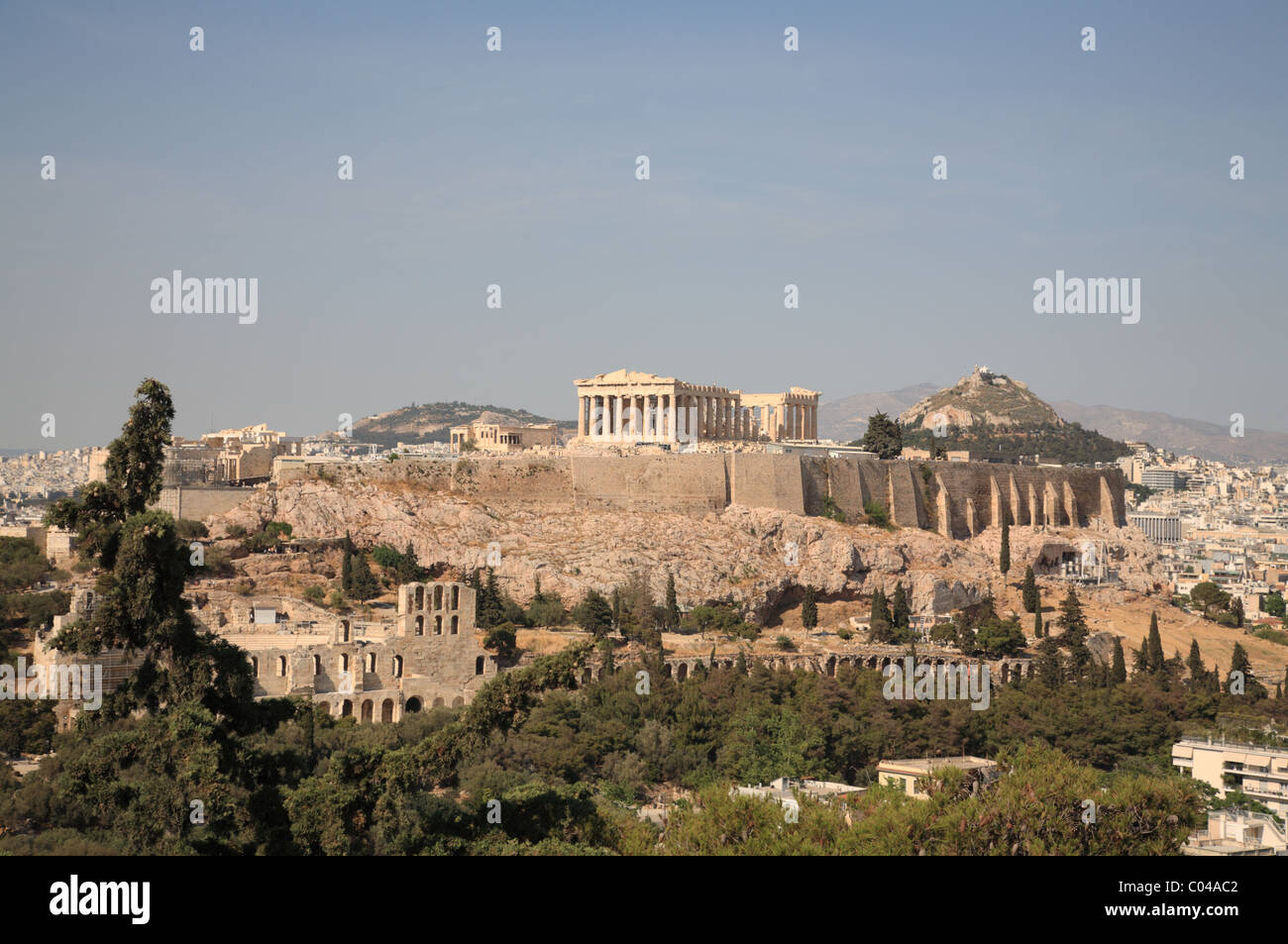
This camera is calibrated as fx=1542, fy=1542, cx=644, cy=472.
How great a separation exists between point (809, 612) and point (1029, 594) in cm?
1023

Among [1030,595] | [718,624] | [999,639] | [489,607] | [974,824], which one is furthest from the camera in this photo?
[1030,595]

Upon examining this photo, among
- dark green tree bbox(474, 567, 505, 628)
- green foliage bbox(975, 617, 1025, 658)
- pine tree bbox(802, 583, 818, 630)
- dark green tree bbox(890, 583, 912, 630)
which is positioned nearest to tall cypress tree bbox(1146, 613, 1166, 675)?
green foliage bbox(975, 617, 1025, 658)

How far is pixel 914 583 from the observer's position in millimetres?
57188

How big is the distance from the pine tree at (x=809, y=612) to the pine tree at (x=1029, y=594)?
891 centimetres

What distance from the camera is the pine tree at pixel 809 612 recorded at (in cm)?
5247

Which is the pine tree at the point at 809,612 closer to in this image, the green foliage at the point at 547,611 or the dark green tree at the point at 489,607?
Answer: the green foliage at the point at 547,611

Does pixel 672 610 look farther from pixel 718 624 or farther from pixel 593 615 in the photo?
pixel 593 615

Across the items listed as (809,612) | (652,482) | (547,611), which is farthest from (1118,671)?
(652,482)

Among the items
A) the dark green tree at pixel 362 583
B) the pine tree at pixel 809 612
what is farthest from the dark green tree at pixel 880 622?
the dark green tree at pixel 362 583

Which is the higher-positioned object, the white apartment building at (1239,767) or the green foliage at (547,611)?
the green foliage at (547,611)

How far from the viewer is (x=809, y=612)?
2076 inches

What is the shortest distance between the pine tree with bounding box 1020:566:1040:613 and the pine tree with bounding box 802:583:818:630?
8905 mm
